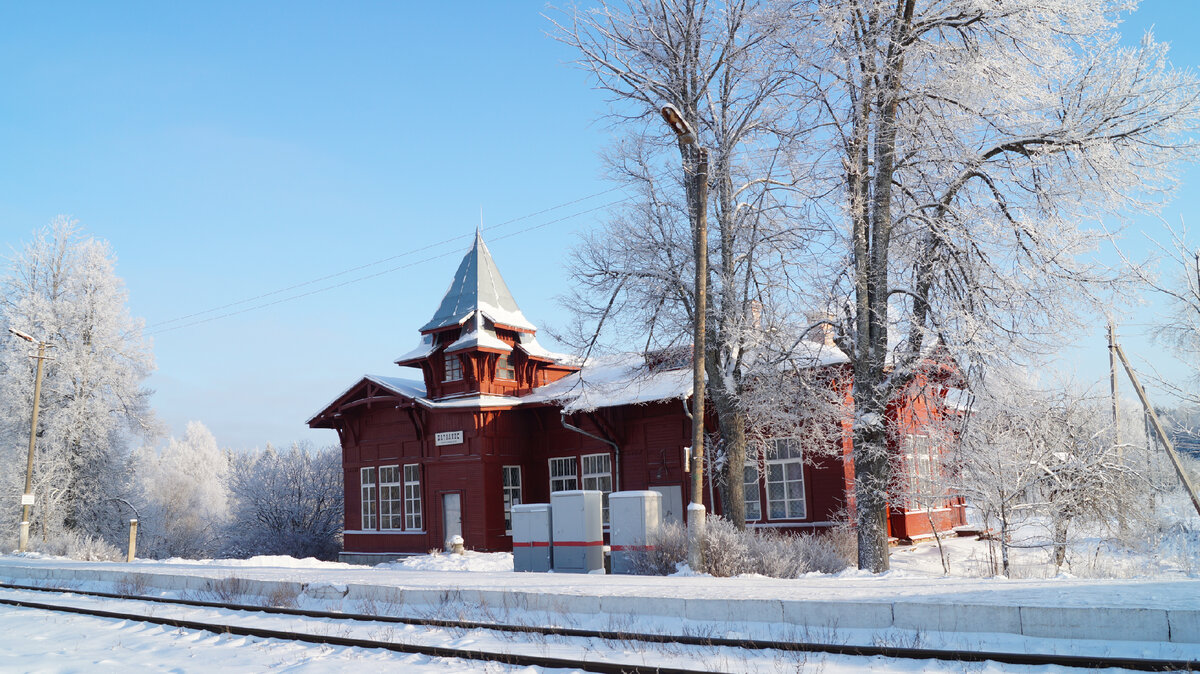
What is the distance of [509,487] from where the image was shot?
26.7 meters

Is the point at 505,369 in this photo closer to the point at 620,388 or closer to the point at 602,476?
the point at 602,476

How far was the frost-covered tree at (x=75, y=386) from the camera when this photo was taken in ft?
106

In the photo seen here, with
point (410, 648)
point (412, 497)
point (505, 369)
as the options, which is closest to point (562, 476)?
point (505, 369)

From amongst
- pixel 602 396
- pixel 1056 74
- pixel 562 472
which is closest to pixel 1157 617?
pixel 1056 74

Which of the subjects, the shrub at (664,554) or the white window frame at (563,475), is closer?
the shrub at (664,554)

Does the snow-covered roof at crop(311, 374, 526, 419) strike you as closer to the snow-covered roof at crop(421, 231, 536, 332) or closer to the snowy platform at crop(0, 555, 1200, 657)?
the snow-covered roof at crop(421, 231, 536, 332)

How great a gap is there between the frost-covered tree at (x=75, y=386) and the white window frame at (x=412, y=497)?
47.9 ft

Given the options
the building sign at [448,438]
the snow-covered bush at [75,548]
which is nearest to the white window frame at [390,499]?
the building sign at [448,438]

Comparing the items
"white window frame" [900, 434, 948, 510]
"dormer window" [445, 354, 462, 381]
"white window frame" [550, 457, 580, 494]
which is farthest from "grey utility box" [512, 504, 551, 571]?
"dormer window" [445, 354, 462, 381]

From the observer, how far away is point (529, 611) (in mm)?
10117

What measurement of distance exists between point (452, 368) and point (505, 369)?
1.83m

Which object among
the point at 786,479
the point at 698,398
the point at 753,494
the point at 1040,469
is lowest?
the point at 753,494

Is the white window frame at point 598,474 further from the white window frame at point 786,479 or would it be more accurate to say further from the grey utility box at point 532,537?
the grey utility box at point 532,537

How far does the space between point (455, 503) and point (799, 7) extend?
18.4 meters
